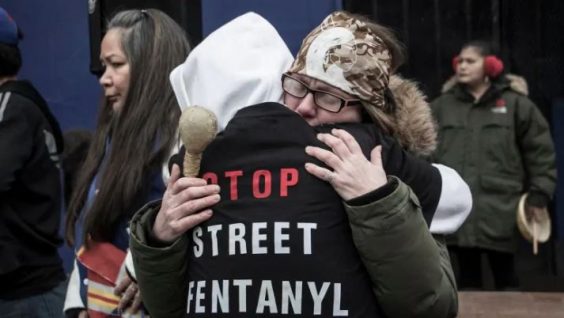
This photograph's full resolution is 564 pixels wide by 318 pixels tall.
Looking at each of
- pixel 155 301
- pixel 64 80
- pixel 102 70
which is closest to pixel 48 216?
pixel 102 70

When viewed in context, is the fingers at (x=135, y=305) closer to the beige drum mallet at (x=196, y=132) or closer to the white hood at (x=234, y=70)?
the white hood at (x=234, y=70)

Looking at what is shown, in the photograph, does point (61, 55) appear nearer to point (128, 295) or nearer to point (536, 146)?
point (536, 146)

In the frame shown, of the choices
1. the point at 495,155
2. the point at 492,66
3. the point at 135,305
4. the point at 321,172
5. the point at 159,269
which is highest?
the point at 321,172

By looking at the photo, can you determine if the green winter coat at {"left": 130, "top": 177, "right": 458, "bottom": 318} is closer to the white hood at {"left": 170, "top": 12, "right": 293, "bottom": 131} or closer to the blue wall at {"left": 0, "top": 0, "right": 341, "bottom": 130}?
the white hood at {"left": 170, "top": 12, "right": 293, "bottom": 131}

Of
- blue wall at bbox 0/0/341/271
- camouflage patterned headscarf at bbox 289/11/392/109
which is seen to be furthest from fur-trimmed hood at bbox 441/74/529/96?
camouflage patterned headscarf at bbox 289/11/392/109

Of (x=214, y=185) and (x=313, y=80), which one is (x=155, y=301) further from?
(x=313, y=80)

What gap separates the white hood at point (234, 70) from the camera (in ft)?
8.82

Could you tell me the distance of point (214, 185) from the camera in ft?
8.46

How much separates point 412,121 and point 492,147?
4.63 metres

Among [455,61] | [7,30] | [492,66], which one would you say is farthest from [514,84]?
[7,30]

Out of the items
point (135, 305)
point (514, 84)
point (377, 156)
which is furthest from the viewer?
point (514, 84)

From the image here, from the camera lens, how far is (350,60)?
2.56 m

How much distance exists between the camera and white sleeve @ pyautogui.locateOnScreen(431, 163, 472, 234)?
2631 mm

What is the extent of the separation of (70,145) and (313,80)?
15.5ft
